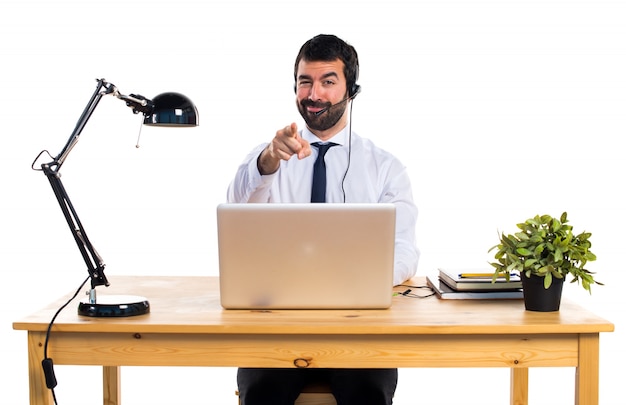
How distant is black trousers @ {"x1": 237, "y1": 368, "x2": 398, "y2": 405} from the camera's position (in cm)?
259

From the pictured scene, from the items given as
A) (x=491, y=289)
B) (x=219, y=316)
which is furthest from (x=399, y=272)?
(x=219, y=316)

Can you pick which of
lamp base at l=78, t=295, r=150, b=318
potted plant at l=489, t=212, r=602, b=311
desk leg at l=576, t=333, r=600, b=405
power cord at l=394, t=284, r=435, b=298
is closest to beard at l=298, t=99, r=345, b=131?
power cord at l=394, t=284, r=435, b=298

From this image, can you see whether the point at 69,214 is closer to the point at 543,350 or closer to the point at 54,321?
the point at 54,321

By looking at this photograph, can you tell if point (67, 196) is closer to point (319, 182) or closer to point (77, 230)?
point (77, 230)

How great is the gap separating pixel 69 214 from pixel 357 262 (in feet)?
2.77

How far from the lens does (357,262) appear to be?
2.37 meters

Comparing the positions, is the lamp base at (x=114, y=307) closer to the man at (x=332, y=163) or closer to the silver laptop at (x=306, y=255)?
the silver laptop at (x=306, y=255)

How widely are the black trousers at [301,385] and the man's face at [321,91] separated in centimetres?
122

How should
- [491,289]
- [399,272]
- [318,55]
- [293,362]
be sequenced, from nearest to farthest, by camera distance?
[293,362] → [491,289] → [399,272] → [318,55]

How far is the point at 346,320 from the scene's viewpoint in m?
2.30

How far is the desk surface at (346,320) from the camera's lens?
2.25 meters

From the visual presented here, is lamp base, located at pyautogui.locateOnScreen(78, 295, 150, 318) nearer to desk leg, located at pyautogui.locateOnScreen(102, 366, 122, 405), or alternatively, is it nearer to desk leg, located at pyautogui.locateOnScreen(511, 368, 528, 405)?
desk leg, located at pyautogui.locateOnScreen(102, 366, 122, 405)

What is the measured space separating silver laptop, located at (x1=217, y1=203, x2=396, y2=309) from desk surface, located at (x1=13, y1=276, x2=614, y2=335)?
4cm

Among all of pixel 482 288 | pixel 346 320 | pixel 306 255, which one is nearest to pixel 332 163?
pixel 482 288
